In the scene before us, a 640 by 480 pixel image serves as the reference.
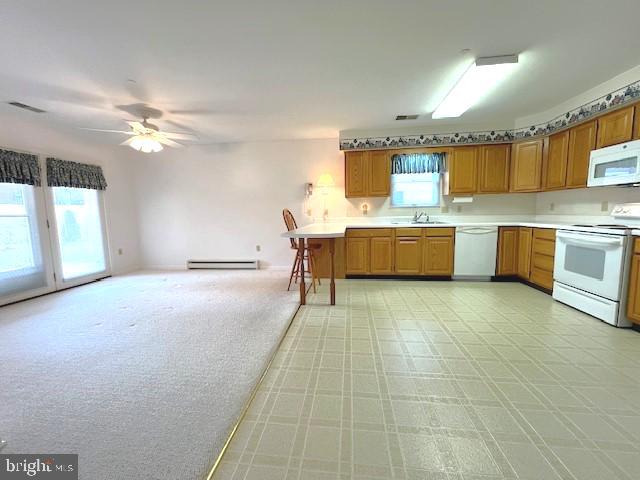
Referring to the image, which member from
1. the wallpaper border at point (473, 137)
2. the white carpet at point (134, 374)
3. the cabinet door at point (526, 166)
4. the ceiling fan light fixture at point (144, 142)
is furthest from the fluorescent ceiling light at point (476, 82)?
the ceiling fan light fixture at point (144, 142)

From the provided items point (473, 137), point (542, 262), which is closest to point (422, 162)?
point (473, 137)

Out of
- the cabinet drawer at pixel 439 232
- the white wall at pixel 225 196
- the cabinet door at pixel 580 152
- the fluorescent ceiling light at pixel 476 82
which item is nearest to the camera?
the fluorescent ceiling light at pixel 476 82

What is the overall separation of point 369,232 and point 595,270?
8.70 feet

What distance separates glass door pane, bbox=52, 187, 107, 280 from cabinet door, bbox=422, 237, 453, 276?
5.72 meters

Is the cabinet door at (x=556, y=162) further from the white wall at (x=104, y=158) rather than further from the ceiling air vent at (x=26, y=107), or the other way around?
the white wall at (x=104, y=158)

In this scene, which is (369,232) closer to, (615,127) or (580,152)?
(580,152)

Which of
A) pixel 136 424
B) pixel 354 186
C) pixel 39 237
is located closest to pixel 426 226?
pixel 354 186

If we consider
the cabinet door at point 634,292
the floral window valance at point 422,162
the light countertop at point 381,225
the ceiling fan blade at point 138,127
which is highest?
the ceiling fan blade at point 138,127

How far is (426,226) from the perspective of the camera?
14.1 feet

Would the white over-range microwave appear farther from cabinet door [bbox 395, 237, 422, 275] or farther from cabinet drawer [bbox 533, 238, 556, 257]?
cabinet door [bbox 395, 237, 422, 275]

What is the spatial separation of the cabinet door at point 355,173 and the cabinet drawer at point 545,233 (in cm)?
251

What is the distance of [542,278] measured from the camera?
3.67 m

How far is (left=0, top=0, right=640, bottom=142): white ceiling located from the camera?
6.00ft

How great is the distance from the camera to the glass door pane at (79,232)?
14.1 feet
